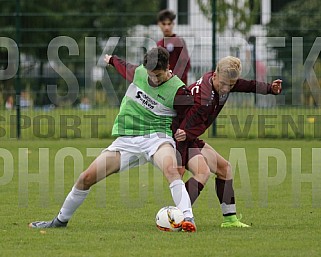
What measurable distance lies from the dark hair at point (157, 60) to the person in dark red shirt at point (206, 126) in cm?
57

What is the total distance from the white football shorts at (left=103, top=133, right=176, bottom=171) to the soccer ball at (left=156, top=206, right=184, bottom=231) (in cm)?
51

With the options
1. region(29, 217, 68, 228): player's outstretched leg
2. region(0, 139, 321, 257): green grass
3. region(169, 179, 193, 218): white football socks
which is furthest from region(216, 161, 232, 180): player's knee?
region(29, 217, 68, 228): player's outstretched leg

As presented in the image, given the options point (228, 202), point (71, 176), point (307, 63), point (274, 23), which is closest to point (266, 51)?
point (307, 63)

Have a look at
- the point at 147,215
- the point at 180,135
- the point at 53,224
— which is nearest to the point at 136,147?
the point at 180,135

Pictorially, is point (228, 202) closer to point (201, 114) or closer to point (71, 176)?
point (201, 114)

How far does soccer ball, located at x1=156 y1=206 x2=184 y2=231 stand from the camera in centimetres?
866

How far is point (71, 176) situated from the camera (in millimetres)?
13508

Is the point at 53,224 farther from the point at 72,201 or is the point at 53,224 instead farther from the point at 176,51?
the point at 176,51

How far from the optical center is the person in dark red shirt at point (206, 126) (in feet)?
29.0

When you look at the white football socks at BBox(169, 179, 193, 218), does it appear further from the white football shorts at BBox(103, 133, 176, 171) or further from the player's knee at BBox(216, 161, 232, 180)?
the player's knee at BBox(216, 161, 232, 180)

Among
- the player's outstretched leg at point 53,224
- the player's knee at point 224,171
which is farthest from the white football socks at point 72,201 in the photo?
the player's knee at point 224,171

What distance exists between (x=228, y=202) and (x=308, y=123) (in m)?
11.4

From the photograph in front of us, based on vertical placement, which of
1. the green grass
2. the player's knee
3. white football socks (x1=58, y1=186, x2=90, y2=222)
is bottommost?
the green grass

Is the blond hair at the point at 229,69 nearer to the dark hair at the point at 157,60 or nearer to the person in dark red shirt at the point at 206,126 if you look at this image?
the person in dark red shirt at the point at 206,126
